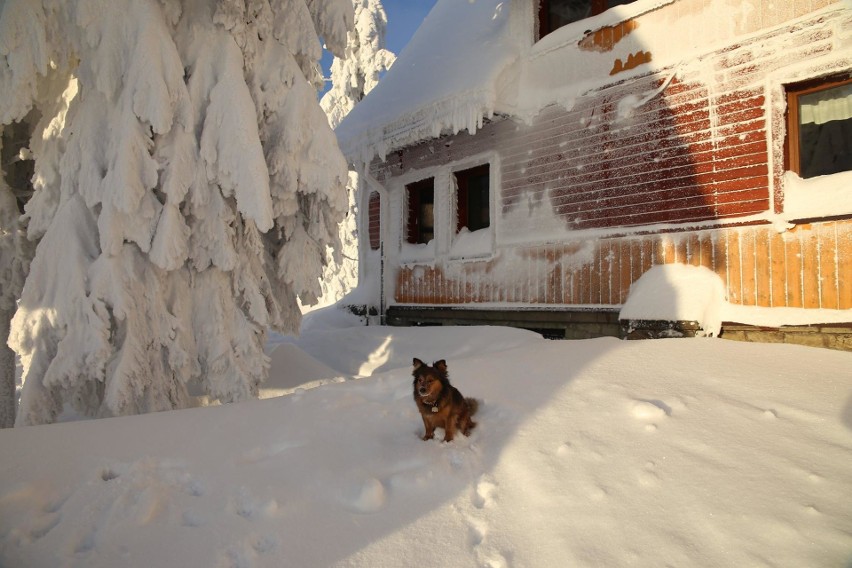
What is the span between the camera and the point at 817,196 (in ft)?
17.0

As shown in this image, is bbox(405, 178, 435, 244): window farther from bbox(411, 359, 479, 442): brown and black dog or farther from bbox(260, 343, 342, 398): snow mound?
bbox(411, 359, 479, 442): brown and black dog

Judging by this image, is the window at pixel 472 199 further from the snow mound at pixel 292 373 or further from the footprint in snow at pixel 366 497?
the footprint in snow at pixel 366 497

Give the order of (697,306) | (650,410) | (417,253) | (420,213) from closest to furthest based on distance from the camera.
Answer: (650,410)
(697,306)
(417,253)
(420,213)

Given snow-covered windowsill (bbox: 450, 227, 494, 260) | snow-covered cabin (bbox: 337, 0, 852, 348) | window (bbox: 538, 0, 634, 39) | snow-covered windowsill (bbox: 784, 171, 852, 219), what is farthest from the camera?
snow-covered windowsill (bbox: 450, 227, 494, 260)

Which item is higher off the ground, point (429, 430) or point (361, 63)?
point (361, 63)

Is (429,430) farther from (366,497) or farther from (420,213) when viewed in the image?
(420,213)

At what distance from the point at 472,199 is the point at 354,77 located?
34.2 m

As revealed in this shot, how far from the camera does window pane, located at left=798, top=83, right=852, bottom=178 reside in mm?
5340

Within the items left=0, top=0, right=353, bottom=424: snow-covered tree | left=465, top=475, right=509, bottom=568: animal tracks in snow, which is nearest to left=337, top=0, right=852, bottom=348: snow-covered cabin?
left=0, top=0, right=353, bottom=424: snow-covered tree

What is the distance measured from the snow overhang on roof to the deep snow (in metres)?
5.58

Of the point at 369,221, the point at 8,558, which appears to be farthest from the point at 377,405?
the point at 369,221

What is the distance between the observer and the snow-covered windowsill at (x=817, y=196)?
497cm

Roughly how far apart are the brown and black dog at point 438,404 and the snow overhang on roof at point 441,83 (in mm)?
5638

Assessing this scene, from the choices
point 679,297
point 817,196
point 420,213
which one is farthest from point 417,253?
point 817,196
